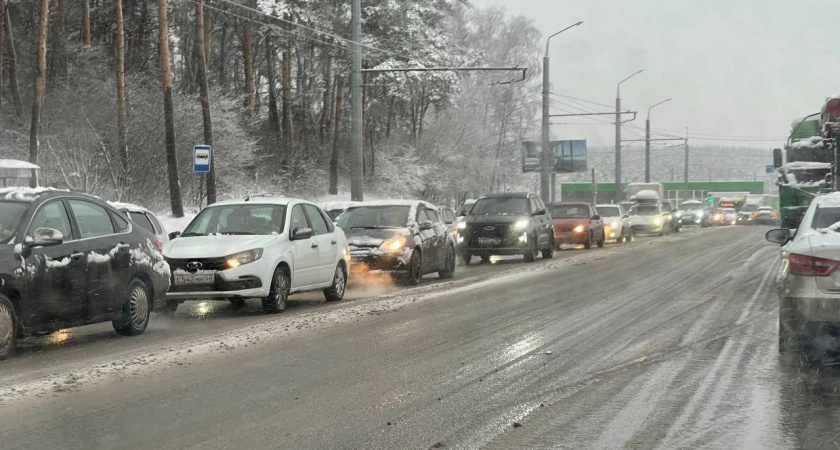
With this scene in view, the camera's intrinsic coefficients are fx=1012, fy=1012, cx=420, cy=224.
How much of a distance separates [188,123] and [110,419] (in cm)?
3494

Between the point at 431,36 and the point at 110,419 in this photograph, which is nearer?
the point at 110,419

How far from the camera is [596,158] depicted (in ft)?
652

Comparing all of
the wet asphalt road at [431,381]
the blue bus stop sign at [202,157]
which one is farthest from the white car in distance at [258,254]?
the blue bus stop sign at [202,157]

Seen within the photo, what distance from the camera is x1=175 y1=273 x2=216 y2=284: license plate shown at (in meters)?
12.7

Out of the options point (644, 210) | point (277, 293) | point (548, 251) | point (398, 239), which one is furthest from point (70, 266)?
point (644, 210)

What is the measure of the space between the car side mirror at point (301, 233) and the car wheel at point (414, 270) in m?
4.05

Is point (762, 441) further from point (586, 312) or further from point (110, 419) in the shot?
point (586, 312)

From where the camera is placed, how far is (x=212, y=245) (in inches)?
518

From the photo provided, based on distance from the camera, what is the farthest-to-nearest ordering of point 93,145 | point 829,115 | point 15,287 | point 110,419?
point 93,145, point 829,115, point 15,287, point 110,419

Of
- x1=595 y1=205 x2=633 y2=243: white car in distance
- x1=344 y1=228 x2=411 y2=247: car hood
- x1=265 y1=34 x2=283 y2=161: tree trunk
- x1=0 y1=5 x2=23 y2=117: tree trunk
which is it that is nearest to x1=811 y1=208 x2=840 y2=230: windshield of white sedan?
x1=344 y1=228 x2=411 y2=247: car hood

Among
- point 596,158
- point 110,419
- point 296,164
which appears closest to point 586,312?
point 110,419

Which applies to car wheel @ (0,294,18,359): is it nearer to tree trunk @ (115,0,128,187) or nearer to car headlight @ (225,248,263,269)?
car headlight @ (225,248,263,269)

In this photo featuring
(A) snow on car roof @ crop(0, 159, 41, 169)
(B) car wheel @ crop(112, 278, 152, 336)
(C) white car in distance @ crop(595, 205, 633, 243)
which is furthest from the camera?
(C) white car in distance @ crop(595, 205, 633, 243)

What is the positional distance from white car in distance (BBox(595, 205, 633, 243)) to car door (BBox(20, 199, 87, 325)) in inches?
1199
